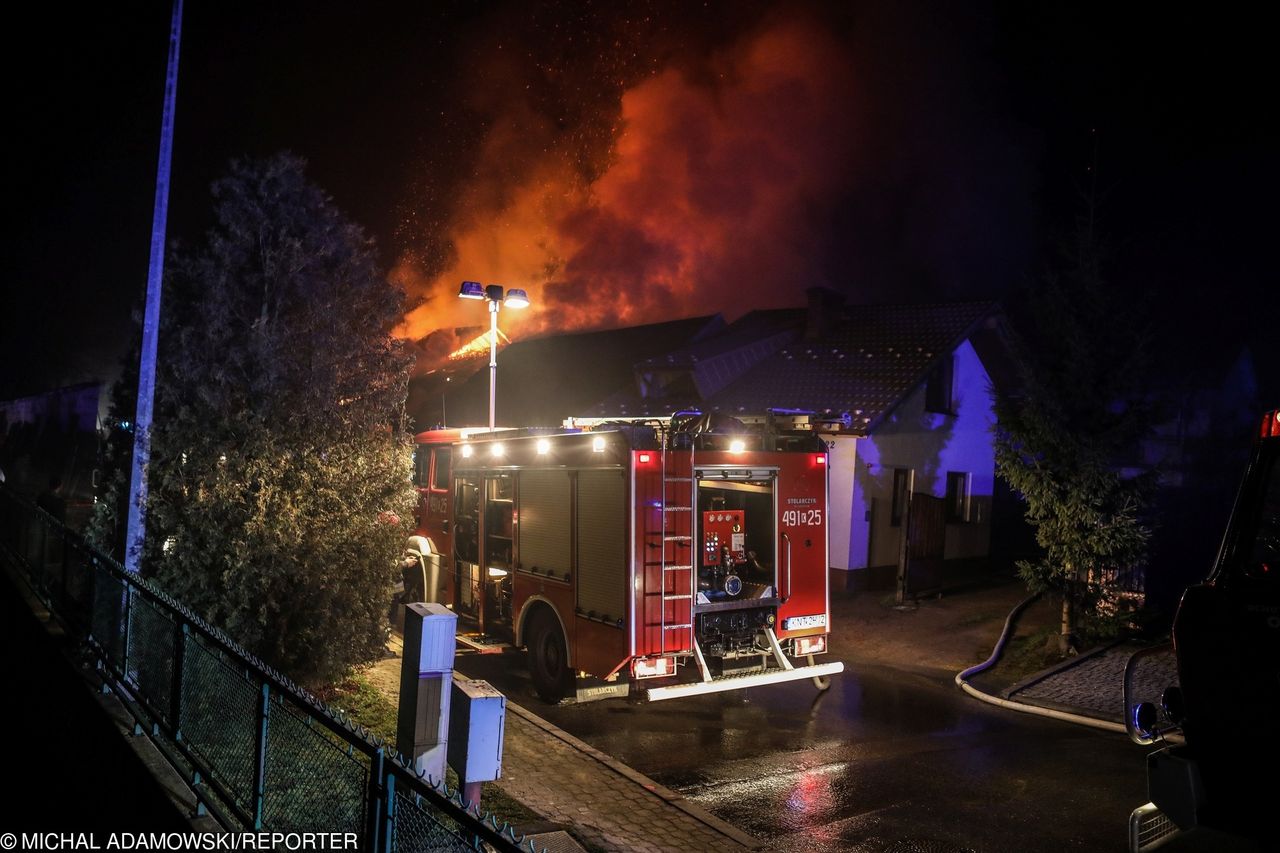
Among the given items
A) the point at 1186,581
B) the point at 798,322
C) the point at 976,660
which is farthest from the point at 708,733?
the point at 798,322

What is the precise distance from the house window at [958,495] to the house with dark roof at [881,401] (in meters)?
0.03

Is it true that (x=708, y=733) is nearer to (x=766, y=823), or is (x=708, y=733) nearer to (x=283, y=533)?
(x=766, y=823)

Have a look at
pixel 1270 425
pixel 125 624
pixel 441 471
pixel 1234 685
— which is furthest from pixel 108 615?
pixel 1270 425

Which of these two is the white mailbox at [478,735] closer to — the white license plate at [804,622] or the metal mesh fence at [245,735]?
the metal mesh fence at [245,735]

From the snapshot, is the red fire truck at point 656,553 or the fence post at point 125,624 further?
the red fire truck at point 656,553

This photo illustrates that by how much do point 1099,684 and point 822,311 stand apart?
12607 millimetres

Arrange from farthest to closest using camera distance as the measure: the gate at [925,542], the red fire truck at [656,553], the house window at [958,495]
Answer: the house window at [958,495] → the gate at [925,542] → the red fire truck at [656,553]

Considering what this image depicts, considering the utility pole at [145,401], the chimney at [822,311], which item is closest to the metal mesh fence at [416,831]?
the utility pole at [145,401]

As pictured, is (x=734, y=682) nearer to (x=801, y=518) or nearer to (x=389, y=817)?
(x=801, y=518)

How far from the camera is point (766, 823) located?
622 cm

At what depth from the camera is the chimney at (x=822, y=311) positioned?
21.1 meters

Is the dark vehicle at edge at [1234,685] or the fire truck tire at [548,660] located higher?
the dark vehicle at edge at [1234,685]

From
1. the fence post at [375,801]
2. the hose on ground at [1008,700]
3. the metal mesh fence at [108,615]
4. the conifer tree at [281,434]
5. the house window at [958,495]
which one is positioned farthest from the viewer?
the house window at [958,495]

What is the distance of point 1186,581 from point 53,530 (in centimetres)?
1591
